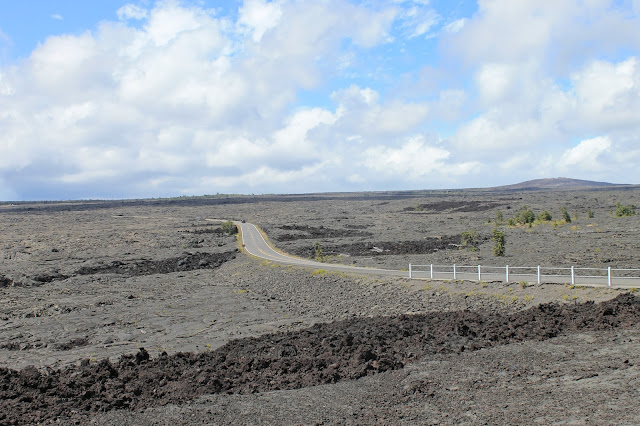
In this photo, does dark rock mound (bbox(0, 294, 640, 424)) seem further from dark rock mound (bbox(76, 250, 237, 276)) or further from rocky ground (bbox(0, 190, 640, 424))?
dark rock mound (bbox(76, 250, 237, 276))

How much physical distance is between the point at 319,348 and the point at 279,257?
34144mm

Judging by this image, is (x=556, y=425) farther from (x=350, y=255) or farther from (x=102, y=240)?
(x=102, y=240)

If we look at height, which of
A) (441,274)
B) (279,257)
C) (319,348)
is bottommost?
(279,257)

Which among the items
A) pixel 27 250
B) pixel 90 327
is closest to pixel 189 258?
pixel 27 250

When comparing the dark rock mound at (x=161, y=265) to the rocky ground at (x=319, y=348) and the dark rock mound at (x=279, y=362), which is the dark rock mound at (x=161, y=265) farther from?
the dark rock mound at (x=279, y=362)

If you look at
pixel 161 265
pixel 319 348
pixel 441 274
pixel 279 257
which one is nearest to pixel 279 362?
pixel 319 348

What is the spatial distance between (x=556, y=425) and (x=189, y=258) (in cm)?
5107

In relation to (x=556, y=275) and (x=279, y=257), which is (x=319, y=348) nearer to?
(x=556, y=275)

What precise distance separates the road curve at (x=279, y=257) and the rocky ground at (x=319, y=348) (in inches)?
71.2

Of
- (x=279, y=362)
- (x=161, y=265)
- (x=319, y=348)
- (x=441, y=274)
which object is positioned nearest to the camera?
(x=279, y=362)

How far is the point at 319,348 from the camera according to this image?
774 inches

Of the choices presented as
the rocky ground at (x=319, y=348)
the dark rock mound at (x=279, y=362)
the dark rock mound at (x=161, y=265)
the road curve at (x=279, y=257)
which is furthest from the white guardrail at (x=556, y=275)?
the dark rock mound at (x=161, y=265)

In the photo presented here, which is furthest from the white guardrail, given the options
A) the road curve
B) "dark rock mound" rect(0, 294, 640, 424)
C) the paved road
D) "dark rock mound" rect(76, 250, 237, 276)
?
"dark rock mound" rect(76, 250, 237, 276)

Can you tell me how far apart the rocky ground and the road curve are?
1809 millimetres
